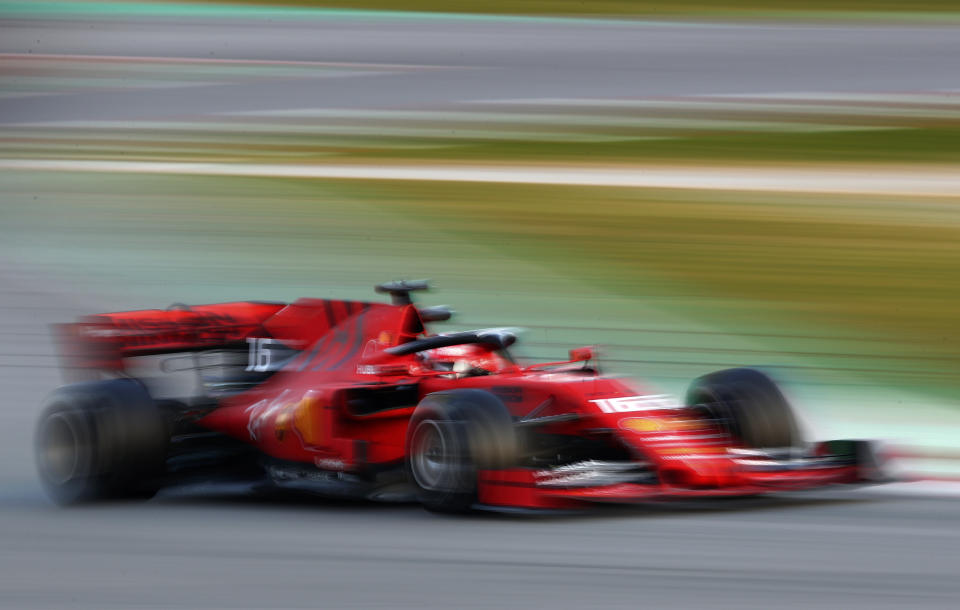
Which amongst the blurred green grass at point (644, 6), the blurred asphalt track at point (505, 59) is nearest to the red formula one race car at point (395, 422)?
the blurred asphalt track at point (505, 59)

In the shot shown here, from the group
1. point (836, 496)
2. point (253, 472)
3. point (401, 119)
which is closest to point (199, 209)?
point (401, 119)

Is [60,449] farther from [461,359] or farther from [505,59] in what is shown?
[505,59]

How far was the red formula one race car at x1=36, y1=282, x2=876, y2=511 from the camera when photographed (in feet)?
19.7

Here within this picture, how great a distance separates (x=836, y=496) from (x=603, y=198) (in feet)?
32.7

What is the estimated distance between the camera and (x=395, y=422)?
6508 millimetres

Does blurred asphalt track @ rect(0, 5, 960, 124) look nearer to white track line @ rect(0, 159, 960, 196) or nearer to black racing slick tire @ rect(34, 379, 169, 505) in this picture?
white track line @ rect(0, 159, 960, 196)

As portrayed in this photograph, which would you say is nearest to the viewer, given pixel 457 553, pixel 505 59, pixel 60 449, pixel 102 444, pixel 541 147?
pixel 457 553

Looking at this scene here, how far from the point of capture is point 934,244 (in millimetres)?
14680

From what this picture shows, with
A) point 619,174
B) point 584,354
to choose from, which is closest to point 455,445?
point 584,354

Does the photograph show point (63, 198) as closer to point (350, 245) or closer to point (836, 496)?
point (350, 245)

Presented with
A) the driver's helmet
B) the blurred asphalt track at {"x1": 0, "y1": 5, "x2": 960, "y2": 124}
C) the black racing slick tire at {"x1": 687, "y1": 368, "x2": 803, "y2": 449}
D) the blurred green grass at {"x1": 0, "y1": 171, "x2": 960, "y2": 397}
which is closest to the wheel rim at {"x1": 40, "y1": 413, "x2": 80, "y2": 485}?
the driver's helmet

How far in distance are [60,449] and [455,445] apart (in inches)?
83.7

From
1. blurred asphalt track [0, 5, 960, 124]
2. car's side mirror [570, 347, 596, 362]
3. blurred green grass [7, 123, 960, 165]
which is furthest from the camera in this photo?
blurred asphalt track [0, 5, 960, 124]

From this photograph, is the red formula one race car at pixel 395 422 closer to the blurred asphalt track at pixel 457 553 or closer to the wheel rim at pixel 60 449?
the wheel rim at pixel 60 449
